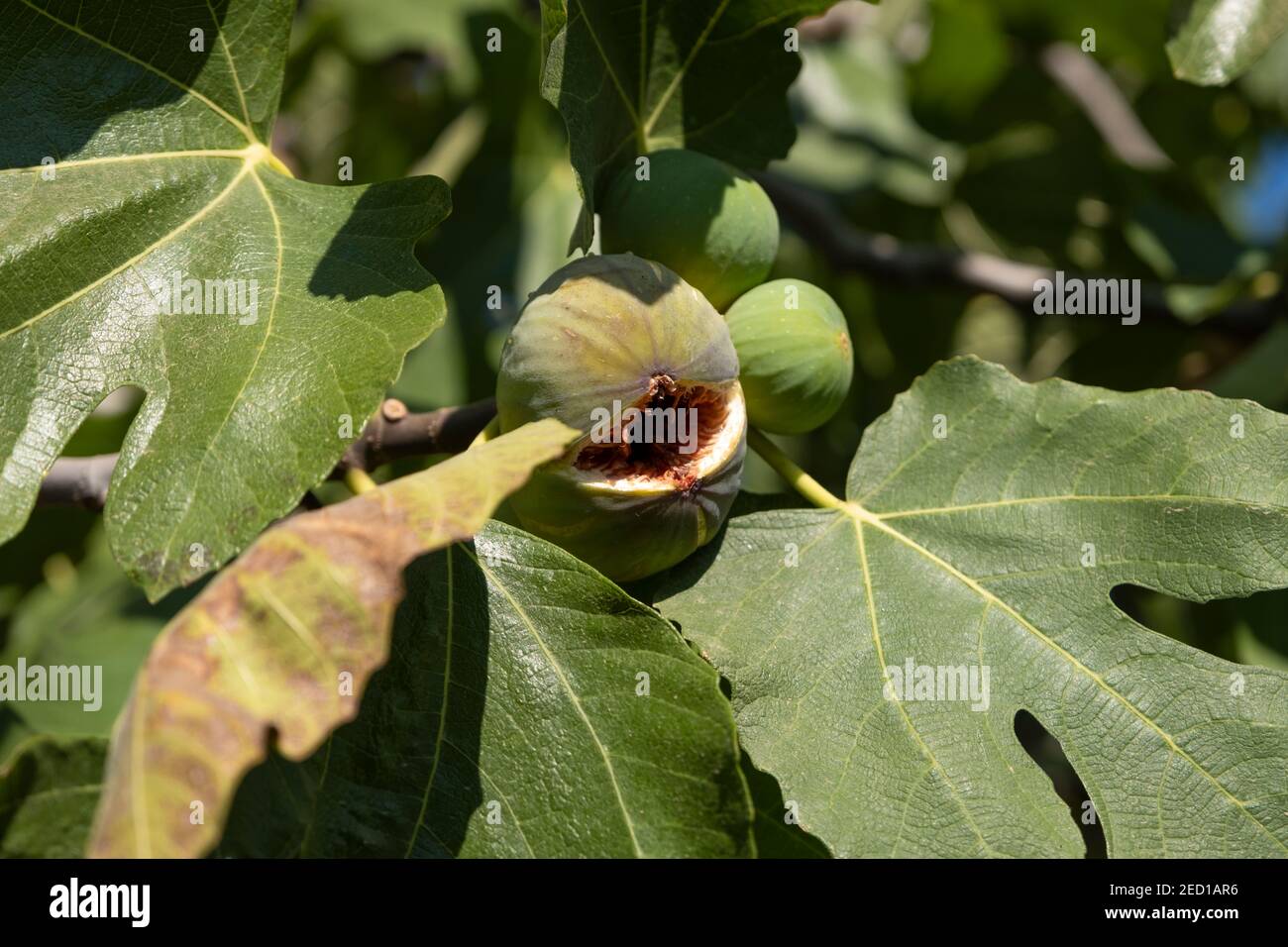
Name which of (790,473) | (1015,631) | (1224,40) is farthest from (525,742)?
(1224,40)

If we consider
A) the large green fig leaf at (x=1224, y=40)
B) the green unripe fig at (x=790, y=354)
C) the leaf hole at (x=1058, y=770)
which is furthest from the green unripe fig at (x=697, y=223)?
the leaf hole at (x=1058, y=770)

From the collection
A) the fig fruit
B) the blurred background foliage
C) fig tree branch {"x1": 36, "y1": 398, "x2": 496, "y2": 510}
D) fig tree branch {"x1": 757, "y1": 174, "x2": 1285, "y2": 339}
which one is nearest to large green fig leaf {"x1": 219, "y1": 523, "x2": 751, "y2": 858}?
the fig fruit

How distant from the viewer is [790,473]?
5.45ft

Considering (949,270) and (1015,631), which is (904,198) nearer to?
(949,270)

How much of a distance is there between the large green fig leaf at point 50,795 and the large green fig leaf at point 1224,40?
188cm

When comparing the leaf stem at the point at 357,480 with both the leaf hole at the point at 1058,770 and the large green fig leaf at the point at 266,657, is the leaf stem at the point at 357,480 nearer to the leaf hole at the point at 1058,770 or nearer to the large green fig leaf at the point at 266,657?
the large green fig leaf at the point at 266,657

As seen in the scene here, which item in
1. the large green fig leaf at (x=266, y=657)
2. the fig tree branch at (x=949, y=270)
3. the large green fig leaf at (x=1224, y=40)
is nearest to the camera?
the large green fig leaf at (x=266, y=657)

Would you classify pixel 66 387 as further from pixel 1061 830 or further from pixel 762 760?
pixel 1061 830

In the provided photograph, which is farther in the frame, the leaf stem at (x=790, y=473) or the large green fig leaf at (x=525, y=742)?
the leaf stem at (x=790, y=473)

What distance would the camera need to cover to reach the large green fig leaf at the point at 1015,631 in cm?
145

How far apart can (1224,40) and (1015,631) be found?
1072 millimetres

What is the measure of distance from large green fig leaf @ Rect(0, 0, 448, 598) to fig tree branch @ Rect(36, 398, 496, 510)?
26 cm

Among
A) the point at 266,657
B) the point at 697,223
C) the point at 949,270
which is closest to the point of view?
the point at 266,657

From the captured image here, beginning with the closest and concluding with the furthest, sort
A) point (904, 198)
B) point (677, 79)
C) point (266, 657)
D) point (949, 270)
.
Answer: point (266, 657) → point (677, 79) → point (949, 270) → point (904, 198)
